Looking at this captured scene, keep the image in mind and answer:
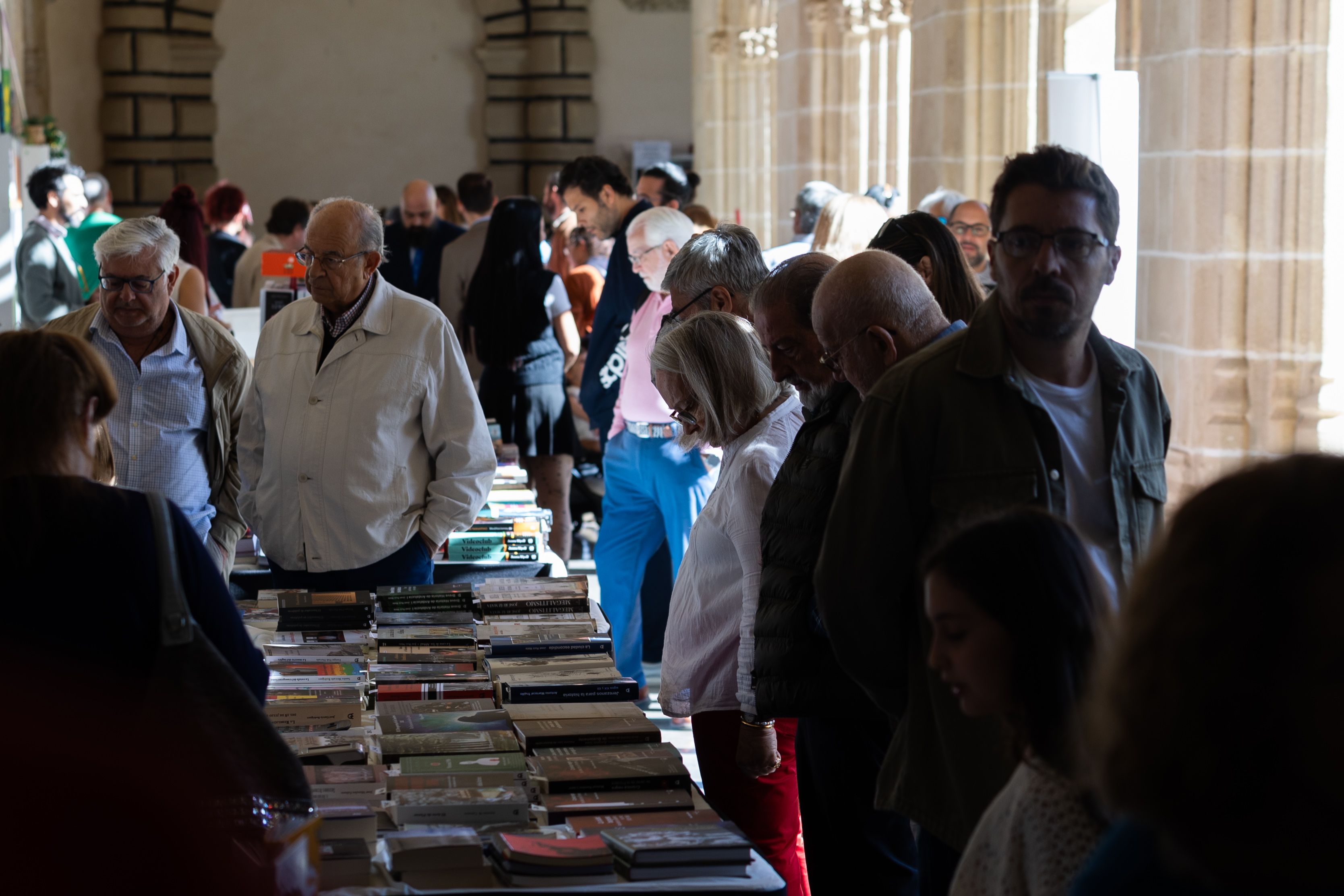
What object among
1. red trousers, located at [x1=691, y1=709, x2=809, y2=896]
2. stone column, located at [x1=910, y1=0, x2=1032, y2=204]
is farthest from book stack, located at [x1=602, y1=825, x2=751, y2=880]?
stone column, located at [x1=910, y1=0, x2=1032, y2=204]

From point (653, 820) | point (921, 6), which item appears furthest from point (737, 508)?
point (921, 6)

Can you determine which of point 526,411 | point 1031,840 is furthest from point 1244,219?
point 1031,840

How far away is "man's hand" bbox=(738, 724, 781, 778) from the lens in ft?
8.43

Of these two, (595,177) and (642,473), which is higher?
(595,177)

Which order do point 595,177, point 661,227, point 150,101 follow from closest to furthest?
point 661,227
point 595,177
point 150,101

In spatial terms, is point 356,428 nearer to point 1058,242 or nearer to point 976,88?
point 1058,242

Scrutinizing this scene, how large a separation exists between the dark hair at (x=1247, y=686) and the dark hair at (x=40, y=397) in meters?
1.19

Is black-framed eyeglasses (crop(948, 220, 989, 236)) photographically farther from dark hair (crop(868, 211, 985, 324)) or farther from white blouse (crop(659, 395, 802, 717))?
white blouse (crop(659, 395, 802, 717))

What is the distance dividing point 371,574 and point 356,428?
0.35m

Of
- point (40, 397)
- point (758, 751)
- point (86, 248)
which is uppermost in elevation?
point (86, 248)

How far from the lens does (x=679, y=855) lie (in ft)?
6.50

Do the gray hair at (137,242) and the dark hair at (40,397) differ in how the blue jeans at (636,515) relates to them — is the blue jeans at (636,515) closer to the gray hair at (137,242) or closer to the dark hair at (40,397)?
the gray hair at (137,242)

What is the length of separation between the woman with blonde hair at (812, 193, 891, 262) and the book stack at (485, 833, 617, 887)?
2.99 m

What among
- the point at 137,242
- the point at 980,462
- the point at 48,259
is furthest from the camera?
the point at 48,259
